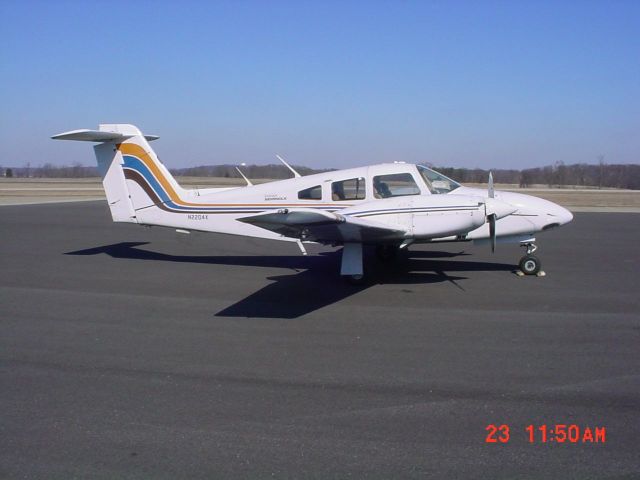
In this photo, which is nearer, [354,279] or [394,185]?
[354,279]

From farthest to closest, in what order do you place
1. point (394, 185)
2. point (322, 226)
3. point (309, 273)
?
1. point (309, 273)
2. point (394, 185)
3. point (322, 226)

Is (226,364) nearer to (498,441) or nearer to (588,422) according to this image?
(498,441)

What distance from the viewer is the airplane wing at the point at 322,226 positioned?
26.4ft

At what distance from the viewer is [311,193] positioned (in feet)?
36.5

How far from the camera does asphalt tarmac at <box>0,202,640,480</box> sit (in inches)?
158

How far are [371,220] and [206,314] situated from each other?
3316 mm

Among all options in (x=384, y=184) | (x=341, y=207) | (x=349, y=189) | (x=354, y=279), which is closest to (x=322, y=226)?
(x=354, y=279)

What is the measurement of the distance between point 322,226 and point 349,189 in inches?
80.9

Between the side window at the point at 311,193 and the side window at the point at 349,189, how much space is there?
10.6 inches

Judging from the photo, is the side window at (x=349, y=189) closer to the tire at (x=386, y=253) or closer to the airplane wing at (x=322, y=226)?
the airplane wing at (x=322, y=226)

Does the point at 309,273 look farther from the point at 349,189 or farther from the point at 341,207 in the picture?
the point at 349,189
